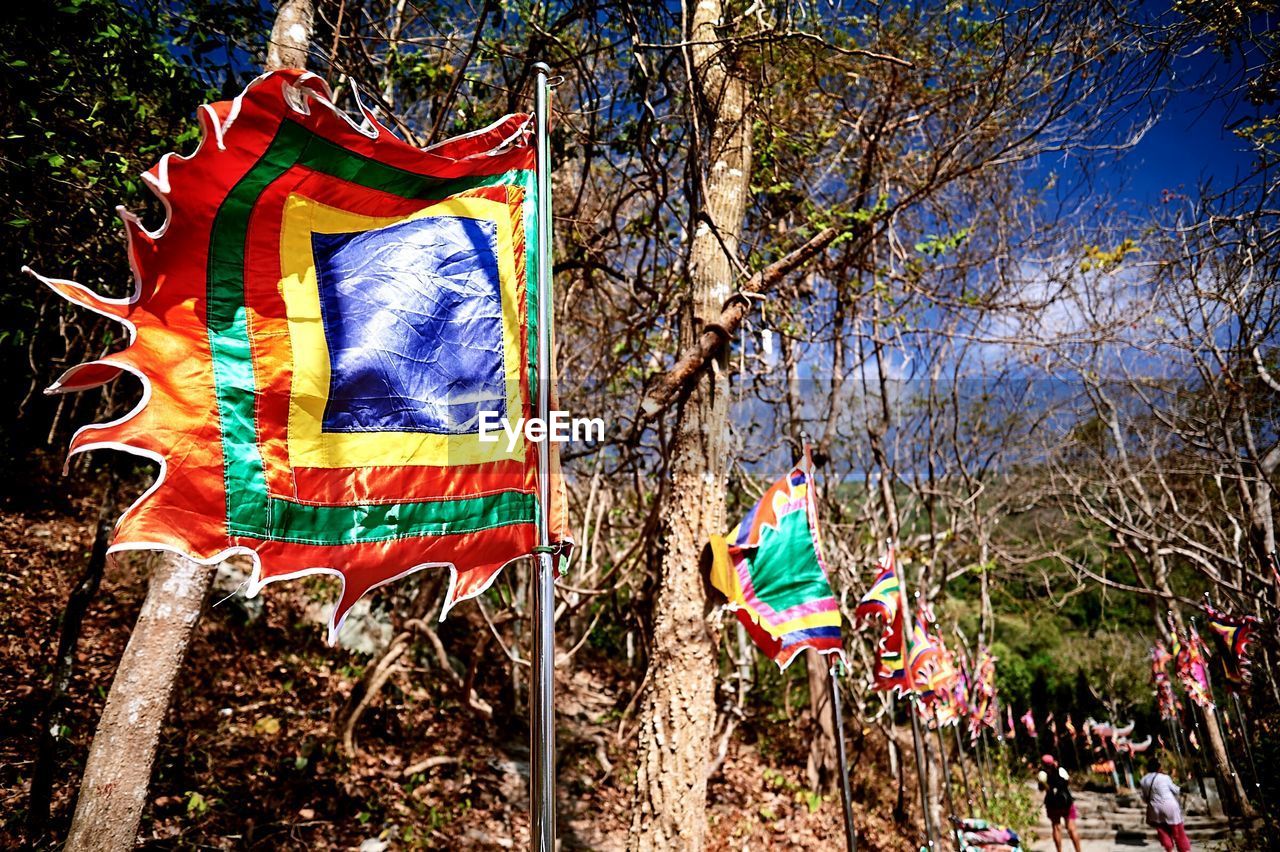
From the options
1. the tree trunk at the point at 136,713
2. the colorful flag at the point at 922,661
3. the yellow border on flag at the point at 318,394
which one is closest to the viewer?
the yellow border on flag at the point at 318,394

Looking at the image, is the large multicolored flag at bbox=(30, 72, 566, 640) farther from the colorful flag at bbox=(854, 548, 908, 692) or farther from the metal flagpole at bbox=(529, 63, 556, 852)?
the colorful flag at bbox=(854, 548, 908, 692)

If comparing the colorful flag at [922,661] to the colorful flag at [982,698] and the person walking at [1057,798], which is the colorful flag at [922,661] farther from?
the colorful flag at [982,698]

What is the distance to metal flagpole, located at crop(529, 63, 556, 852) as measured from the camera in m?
2.27

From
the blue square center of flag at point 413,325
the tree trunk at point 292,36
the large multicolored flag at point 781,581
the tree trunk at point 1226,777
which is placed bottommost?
the tree trunk at point 1226,777

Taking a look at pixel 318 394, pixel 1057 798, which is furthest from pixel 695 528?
pixel 1057 798

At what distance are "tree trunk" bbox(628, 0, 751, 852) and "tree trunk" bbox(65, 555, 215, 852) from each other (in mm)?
2734

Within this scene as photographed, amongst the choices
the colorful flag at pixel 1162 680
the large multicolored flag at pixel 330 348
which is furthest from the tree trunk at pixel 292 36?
the colorful flag at pixel 1162 680

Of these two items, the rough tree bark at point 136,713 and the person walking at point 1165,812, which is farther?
the person walking at point 1165,812

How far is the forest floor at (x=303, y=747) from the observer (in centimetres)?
622

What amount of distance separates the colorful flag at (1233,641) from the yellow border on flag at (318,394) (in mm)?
11575

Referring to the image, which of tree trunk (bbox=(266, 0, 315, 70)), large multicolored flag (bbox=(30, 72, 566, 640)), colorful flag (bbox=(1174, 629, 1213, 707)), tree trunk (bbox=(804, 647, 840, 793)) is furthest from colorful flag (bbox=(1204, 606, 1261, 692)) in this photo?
tree trunk (bbox=(266, 0, 315, 70))

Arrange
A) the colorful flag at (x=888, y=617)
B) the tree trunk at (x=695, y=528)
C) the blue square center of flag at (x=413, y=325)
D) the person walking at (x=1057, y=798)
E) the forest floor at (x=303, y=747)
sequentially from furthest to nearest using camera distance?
the person walking at (x=1057, y=798)
the colorful flag at (x=888, y=617)
the forest floor at (x=303, y=747)
the tree trunk at (x=695, y=528)
the blue square center of flag at (x=413, y=325)

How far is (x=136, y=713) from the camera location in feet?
13.1

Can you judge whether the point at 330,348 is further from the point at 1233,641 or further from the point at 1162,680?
the point at 1162,680
